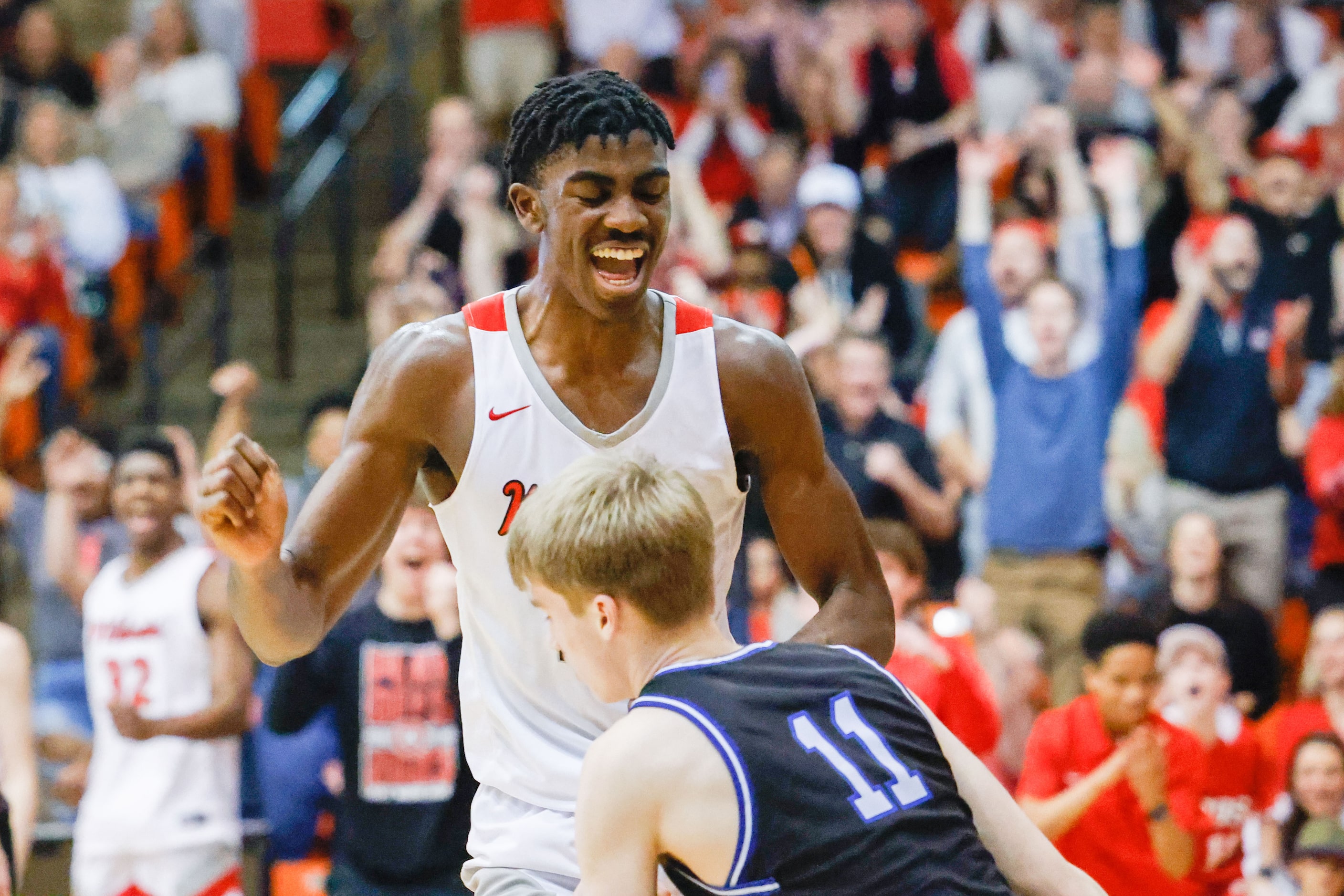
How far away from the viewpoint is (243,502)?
301cm

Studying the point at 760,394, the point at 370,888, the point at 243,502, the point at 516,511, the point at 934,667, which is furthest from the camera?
the point at 934,667

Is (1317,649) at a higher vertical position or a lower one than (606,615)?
lower

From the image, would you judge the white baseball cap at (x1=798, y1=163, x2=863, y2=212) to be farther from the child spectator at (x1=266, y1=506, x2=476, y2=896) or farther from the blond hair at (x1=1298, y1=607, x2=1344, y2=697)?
the child spectator at (x1=266, y1=506, x2=476, y2=896)

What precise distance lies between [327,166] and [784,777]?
29.3ft

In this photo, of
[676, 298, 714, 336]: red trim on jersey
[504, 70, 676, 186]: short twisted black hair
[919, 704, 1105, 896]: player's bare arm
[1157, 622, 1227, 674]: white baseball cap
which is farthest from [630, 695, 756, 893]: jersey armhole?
[1157, 622, 1227, 674]: white baseball cap

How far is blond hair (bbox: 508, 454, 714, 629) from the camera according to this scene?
8.46 ft

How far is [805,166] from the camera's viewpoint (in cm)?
1030

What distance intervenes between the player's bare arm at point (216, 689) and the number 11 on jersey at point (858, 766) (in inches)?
154

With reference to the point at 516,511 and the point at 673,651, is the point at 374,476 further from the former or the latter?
the point at 673,651

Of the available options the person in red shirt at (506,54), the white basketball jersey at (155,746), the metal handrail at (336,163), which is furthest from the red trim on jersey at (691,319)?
the person in red shirt at (506,54)

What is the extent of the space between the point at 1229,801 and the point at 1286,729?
0.45 m

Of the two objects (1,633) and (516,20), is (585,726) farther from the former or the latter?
(516,20)

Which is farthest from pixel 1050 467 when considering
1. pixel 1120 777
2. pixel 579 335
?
pixel 579 335

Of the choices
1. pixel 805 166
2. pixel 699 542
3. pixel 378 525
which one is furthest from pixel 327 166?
pixel 699 542
